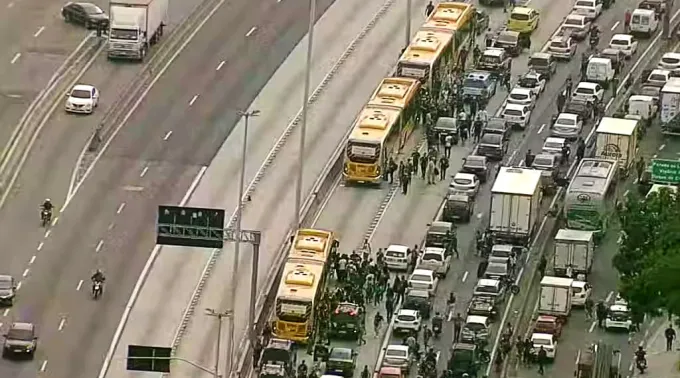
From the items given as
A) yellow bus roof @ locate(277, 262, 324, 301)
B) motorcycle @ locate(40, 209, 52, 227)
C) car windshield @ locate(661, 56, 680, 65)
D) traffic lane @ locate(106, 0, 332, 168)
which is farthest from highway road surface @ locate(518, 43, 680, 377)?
motorcycle @ locate(40, 209, 52, 227)

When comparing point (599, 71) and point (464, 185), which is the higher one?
point (599, 71)

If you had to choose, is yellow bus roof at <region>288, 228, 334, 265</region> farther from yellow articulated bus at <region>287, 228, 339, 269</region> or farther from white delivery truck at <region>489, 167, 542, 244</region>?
white delivery truck at <region>489, 167, 542, 244</region>

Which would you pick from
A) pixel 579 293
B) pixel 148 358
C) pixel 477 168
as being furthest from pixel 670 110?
pixel 148 358

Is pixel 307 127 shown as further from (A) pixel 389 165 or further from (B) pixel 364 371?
(B) pixel 364 371

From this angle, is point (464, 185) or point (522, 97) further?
point (522, 97)

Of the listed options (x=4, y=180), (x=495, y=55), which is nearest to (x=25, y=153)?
(x=4, y=180)

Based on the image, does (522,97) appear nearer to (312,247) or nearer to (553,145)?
(553,145)

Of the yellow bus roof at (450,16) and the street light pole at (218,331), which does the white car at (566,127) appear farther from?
the street light pole at (218,331)
